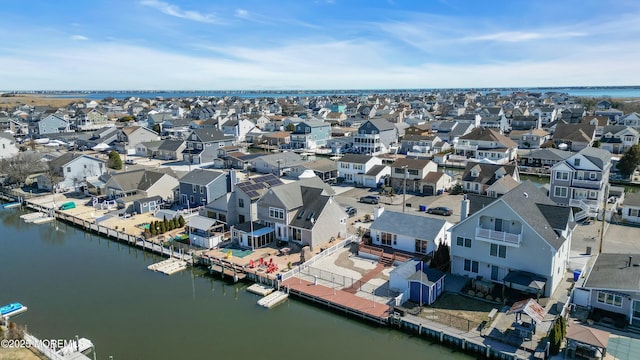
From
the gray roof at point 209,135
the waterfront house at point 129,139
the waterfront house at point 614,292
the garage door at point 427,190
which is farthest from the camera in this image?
the waterfront house at point 129,139

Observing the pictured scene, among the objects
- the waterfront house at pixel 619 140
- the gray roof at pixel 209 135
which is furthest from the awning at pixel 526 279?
the gray roof at pixel 209 135

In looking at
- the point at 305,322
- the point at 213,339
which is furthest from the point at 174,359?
the point at 305,322

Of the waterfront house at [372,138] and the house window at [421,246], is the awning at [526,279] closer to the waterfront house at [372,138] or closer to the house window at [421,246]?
the house window at [421,246]

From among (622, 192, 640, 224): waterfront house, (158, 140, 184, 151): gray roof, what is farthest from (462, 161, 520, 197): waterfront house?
(158, 140, 184, 151): gray roof

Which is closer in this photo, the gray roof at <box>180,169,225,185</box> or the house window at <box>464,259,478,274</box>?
the house window at <box>464,259,478,274</box>

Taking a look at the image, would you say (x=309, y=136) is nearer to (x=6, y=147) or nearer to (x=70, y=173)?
(x=70, y=173)

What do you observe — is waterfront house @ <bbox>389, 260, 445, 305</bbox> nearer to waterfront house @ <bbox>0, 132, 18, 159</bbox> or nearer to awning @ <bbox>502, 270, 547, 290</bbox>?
awning @ <bbox>502, 270, 547, 290</bbox>
